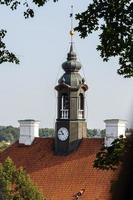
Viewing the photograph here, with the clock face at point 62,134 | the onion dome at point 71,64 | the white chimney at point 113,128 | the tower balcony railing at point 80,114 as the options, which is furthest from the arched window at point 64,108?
the white chimney at point 113,128

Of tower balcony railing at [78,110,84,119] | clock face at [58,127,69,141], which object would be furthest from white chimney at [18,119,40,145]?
tower balcony railing at [78,110,84,119]

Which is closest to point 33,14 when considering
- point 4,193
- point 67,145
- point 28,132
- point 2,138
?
point 4,193

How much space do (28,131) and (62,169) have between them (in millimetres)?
6670

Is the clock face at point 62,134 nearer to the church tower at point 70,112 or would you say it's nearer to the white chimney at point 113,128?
the church tower at point 70,112

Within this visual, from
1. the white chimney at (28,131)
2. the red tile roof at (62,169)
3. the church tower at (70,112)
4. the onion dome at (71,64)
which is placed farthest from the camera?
the white chimney at (28,131)

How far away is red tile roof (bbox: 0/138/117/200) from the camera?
36.0m

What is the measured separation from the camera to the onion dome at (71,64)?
4091cm

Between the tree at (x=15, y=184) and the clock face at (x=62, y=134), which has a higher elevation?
the clock face at (x=62, y=134)

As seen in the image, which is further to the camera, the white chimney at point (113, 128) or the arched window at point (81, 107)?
the arched window at point (81, 107)

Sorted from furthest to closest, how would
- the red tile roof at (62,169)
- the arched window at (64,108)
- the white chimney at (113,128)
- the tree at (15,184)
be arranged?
1. the arched window at (64,108)
2. the white chimney at (113,128)
3. the red tile roof at (62,169)
4. the tree at (15,184)

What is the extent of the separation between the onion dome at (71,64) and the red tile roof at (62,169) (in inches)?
202

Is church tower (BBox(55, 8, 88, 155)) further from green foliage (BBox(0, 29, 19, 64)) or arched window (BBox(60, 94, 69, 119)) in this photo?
green foliage (BBox(0, 29, 19, 64))

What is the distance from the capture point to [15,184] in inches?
1133

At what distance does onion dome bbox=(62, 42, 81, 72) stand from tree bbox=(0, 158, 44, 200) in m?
13.4
